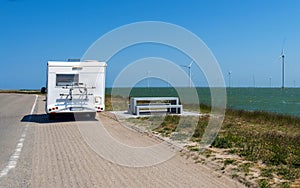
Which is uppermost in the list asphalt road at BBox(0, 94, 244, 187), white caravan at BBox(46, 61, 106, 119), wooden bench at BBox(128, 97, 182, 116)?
white caravan at BBox(46, 61, 106, 119)

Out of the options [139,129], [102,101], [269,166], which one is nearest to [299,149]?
[269,166]

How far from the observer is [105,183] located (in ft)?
20.6

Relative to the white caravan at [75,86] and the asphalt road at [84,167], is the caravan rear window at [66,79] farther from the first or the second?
the asphalt road at [84,167]

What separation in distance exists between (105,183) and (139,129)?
8.11 m

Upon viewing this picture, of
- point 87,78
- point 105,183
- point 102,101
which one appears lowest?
point 105,183

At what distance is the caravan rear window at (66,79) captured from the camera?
54.0 feet

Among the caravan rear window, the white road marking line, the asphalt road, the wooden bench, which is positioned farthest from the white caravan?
the white road marking line

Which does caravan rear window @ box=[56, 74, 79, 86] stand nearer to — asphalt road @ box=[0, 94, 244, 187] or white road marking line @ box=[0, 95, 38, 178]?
asphalt road @ box=[0, 94, 244, 187]

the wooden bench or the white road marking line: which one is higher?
the wooden bench

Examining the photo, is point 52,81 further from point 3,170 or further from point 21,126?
point 3,170

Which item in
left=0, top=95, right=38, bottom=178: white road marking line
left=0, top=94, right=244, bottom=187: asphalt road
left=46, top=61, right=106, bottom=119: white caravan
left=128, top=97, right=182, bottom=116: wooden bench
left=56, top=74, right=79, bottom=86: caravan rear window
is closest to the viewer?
left=0, top=94, right=244, bottom=187: asphalt road

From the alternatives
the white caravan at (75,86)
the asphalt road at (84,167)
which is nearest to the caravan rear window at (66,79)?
the white caravan at (75,86)

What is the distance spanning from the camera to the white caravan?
1625cm

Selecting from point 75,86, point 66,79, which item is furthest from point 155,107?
point 66,79
